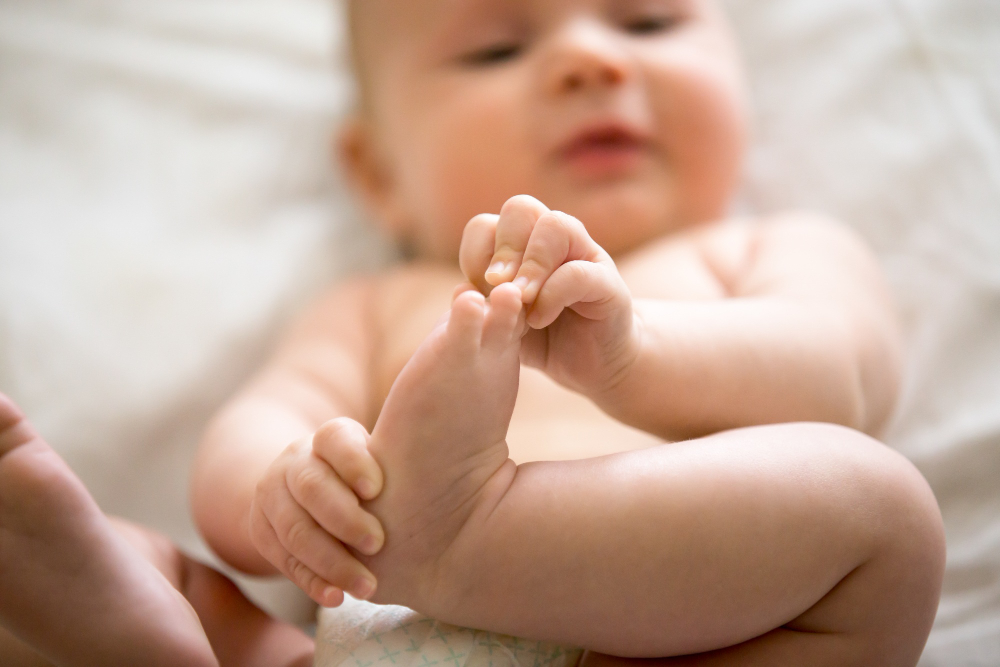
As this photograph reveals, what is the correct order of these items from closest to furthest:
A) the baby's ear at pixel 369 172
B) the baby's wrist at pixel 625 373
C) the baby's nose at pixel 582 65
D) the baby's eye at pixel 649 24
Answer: the baby's wrist at pixel 625 373, the baby's nose at pixel 582 65, the baby's eye at pixel 649 24, the baby's ear at pixel 369 172

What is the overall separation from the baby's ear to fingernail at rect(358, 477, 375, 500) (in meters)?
0.66

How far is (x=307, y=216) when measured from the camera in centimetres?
124

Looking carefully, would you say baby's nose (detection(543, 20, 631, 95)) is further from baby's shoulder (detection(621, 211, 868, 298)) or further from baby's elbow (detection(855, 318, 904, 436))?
baby's elbow (detection(855, 318, 904, 436))

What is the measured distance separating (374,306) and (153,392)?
0.30 metres

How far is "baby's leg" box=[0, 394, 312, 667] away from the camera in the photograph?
20.4 inches

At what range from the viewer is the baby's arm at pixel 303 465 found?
554 millimetres

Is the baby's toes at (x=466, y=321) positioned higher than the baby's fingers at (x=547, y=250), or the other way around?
the baby's fingers at (x=547, y=250)

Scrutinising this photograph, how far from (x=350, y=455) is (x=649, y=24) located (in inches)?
28.5

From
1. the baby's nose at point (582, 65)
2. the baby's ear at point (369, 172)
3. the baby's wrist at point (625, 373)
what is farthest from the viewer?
the baby's ear at point (369, 172)

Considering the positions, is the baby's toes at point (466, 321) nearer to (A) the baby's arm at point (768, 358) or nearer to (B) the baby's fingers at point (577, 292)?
(B) the baby's fingers at point (577, 292)

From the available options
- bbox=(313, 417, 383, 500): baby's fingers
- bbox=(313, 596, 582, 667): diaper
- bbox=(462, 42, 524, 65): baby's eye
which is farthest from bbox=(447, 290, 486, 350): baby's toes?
bbox=(462, 42, 524, 65): baby's eye

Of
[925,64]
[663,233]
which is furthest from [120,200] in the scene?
[925,64]

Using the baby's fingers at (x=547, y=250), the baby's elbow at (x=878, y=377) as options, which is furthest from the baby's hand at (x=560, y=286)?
the baby's elbow at (x=878, y=377)

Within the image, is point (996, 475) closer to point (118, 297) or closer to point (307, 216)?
point (307, 216)
